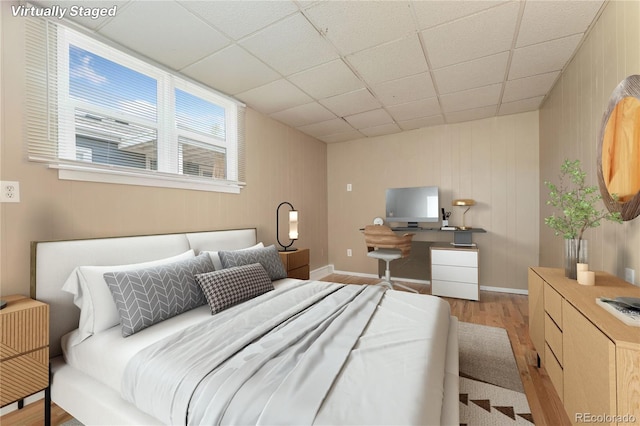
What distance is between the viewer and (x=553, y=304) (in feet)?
5.17

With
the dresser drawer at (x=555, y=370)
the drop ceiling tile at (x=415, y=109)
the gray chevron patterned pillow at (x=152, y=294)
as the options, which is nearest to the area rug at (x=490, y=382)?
the dresser drawer at (x=555, y=370)

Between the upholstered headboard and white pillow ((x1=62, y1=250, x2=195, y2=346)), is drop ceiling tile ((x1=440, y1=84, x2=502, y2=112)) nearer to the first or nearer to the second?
the upholstered headboard

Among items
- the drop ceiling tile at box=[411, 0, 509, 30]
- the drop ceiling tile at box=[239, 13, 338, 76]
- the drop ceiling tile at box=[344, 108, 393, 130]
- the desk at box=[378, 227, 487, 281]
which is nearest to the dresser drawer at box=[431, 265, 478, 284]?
the desk at box=[378, 227, 487, 281]

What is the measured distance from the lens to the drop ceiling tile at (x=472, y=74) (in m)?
2.48

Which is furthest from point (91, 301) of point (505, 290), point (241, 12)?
point (505, 290)

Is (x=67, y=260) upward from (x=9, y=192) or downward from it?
downward

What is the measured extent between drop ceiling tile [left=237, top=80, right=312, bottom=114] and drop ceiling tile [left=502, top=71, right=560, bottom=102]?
2.32 m

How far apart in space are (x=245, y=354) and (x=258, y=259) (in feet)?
4.40

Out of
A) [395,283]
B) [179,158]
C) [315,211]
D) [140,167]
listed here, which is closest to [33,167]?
[140,167]

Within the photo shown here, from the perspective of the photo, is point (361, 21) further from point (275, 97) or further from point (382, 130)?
point (382, 130)

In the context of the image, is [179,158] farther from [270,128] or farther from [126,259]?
[270,128]

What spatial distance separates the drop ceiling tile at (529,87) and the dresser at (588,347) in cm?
211

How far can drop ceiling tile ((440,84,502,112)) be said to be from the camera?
307 centimetres

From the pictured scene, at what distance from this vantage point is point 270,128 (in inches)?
151
